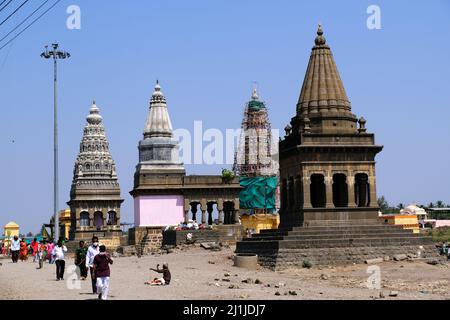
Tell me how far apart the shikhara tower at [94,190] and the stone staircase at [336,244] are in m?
45.7

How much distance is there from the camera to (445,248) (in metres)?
52.6

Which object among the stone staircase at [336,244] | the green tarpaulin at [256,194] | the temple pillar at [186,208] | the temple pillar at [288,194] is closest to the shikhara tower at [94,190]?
the green tarpaulin at [256,194]

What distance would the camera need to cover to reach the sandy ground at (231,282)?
26297 mm

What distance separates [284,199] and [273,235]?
4.15 meters

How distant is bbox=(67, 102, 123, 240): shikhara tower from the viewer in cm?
8988

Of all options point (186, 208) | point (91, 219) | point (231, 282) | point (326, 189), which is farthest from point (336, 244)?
point (91, 219)

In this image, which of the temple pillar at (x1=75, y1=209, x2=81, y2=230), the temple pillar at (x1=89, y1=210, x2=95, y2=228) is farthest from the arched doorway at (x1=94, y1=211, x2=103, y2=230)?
the temple pillar at (x1=75, y1=209, x2=81, y2=230)

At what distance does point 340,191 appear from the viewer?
4825 centimetres

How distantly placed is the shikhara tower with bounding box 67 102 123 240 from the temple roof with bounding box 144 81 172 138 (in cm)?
1726

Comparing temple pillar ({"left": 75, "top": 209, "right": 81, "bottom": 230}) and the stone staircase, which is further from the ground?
temple pillar ({"left": 75, "top": 209, "right": 81, "bottom": 230})

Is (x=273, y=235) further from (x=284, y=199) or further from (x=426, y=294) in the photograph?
(x=426, y=294)

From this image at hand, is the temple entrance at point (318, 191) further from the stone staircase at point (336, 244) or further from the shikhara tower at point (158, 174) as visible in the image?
the shikhara tower at point (158, 174)

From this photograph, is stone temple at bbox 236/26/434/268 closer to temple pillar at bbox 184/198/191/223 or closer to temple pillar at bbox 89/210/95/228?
temple pillar at bbox 184/198/191/223

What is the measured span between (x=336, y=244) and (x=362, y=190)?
497 cm
